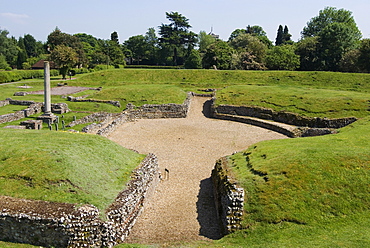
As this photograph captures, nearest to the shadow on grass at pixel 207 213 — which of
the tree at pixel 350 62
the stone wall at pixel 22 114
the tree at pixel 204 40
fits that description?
the stone wall at pixel 22 114

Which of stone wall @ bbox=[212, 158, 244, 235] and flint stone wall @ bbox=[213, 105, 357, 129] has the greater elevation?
flint stone wall @ bbox=[213, 105, 357, 129]

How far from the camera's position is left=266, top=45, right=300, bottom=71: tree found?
70625 millimetres

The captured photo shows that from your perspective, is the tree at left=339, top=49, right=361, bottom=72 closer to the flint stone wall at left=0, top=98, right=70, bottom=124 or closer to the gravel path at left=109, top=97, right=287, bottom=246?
the gravel path at left=109, top=97, right=287, bottom=246

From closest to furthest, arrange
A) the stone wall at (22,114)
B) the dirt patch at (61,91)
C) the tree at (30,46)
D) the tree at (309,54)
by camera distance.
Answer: the stone wall at (22,114) < the dirt patch at (61,91) < the tree at (309,54) < the tree at (30,46)

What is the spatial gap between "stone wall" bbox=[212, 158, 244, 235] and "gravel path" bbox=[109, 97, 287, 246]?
2.17 ft

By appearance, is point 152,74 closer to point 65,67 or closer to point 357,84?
point 65,67

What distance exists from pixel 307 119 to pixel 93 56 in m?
68.5

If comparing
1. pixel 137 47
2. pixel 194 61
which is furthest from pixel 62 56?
pixel 137 47

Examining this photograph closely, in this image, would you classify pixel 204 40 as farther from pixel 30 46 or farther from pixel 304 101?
pixel 304 101

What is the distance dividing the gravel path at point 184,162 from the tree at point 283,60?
109ft

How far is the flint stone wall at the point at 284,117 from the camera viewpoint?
109ft

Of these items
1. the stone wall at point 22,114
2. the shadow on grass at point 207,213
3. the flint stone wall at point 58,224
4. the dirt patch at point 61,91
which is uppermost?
the dirt patch at point 61,91

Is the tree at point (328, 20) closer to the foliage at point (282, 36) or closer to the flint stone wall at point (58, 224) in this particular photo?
the foliage at point (282, 36)

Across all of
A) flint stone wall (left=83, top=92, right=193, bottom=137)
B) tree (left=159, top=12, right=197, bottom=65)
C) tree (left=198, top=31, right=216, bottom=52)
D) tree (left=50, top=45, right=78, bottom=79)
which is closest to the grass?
flint stone wall (left=83, top=92, right=193, bottom=137)
